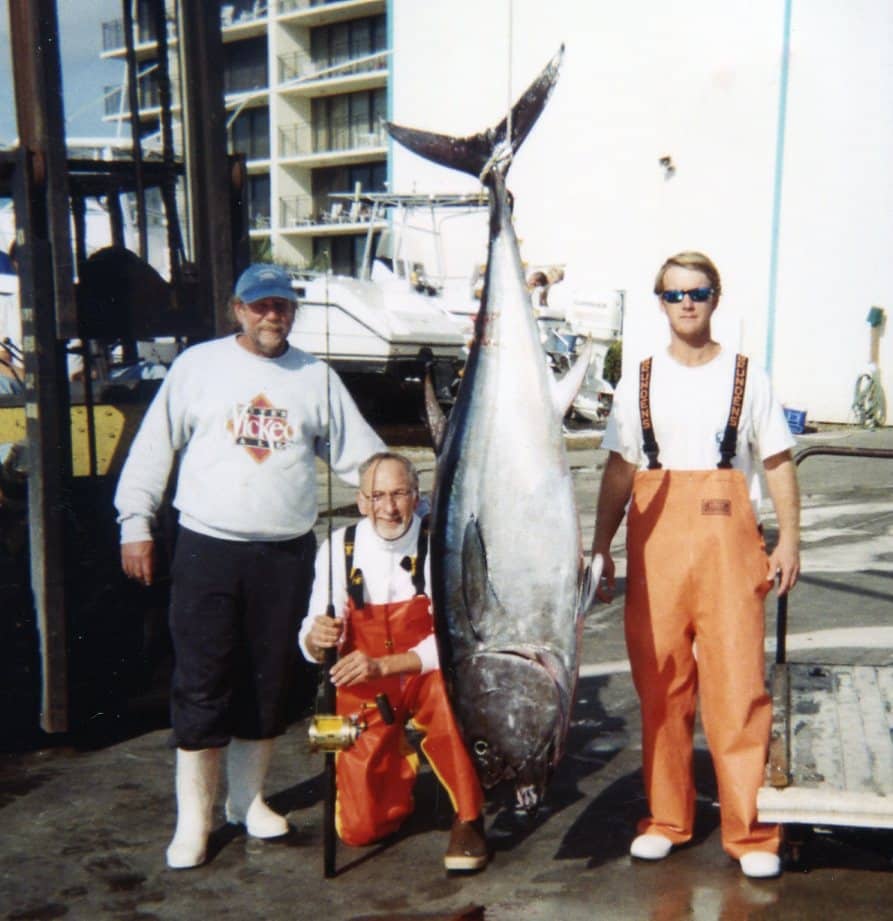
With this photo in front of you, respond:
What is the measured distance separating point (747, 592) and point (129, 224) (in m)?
6.48

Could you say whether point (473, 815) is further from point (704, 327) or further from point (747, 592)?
point (704, 327)

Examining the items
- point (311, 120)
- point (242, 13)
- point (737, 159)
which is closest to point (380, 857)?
point (737, 159)

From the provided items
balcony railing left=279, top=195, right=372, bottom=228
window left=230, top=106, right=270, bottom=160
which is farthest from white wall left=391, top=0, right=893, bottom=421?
window left=230, top=106, right=270, bottom=160

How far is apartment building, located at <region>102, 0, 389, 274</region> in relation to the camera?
38.9 metres

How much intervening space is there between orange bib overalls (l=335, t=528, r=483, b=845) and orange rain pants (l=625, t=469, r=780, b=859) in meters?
0.61

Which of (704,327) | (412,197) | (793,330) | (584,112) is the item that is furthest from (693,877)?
(584,112)

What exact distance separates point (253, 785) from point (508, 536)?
1.41 meters

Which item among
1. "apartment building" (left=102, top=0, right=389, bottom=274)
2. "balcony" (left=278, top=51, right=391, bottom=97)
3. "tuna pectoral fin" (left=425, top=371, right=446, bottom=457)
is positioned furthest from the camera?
"apartment building" (left=102, top=0, right=389, bottom=274)

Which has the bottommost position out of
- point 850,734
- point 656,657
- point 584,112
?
point 850,734

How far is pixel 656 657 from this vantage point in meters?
3.13

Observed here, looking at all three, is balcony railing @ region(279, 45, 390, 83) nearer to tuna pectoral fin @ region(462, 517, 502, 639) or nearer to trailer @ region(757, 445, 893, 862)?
trailer @ region(757, 445, 893, 862)

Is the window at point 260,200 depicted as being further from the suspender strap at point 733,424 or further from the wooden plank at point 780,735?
the suspender strap at point 733,424

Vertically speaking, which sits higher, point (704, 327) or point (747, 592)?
point (704, 327)

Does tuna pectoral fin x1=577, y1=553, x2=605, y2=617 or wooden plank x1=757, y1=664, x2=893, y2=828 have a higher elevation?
tuna pectoral fin x1=577, y1=553, x2=605, y2=617
